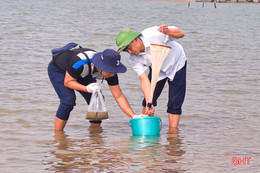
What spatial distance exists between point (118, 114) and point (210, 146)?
2.21 meters

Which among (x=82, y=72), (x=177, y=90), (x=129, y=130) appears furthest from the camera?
(x=129, y=130)

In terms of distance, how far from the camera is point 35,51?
16.4m

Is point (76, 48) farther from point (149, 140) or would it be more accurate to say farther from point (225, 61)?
point (225, 61)

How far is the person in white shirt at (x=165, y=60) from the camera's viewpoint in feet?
21.1

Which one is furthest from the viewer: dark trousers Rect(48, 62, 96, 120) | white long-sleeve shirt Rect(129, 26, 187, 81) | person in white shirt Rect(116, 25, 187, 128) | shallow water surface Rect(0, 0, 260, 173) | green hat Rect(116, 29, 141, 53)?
dark trousers Rect(48, 62, 96, 120)

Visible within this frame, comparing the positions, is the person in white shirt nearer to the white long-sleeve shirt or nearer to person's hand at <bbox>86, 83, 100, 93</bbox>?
the white long-sleeve shirt

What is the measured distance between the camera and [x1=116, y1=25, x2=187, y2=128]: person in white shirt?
6.45 meters

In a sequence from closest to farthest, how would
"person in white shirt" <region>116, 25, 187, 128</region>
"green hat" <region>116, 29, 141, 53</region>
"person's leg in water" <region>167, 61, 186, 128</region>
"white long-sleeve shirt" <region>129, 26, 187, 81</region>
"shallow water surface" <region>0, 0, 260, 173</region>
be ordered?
"shallow water surface" <region>0, 0, 260, 173</region>
"green hat" <region>116, 29, 141, 53</region>
"person in white shirt" <region>116, 25, 187, 128</region>
"white long-sleeve shirt" <region>129, 26, 187, 81</region>
"person's leg in water" <region>167, 61, 186, 128</region>

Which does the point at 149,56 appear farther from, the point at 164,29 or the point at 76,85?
the point at 76,85

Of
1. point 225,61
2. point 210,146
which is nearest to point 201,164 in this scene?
point 210,146

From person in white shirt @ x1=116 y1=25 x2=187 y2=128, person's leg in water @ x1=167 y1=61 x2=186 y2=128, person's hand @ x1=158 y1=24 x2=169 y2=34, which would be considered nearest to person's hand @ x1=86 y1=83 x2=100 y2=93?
person in white shirt @ x1=116 y1=25 x2=187 y2=128

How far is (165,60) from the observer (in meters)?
6.89

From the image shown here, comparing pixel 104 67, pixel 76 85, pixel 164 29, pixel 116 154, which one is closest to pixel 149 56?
pixel 164 29

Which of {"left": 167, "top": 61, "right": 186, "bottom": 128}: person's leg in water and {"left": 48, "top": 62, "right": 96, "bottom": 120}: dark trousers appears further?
{"left": 167, "top": 61, "right": 186, "bottom": 128}: person's leg in water
